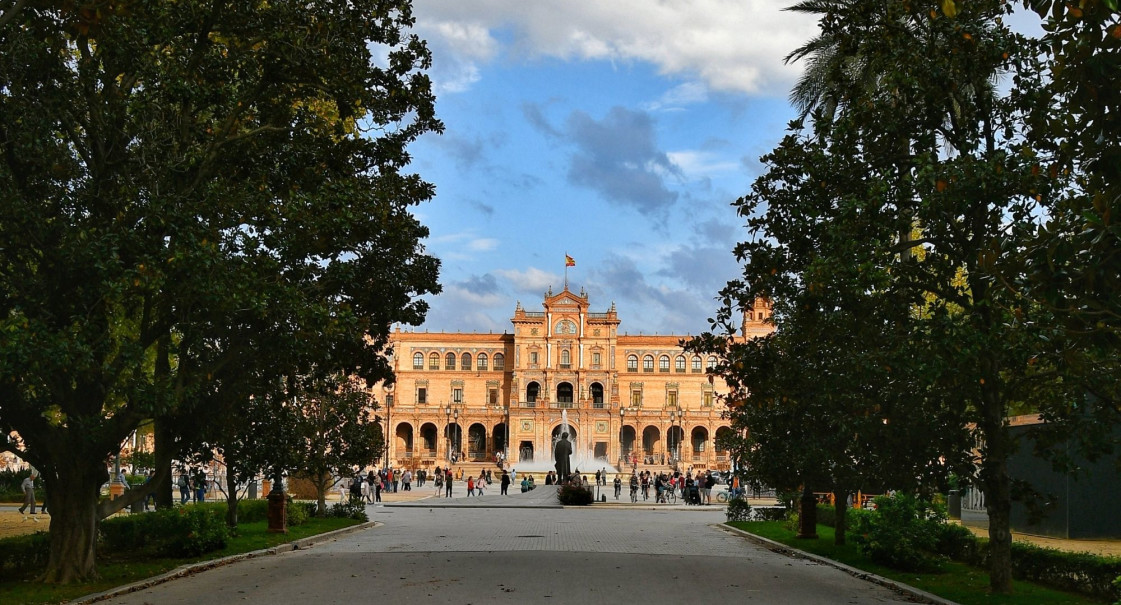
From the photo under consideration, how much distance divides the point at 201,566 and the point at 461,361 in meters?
94.0

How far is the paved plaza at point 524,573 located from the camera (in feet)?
47.8

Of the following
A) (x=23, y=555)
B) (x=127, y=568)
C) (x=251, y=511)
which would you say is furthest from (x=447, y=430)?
(x=23, y=555)

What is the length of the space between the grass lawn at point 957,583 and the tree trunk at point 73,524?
12.1 meters

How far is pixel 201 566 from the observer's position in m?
18.2

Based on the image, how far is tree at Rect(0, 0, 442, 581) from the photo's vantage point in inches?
555

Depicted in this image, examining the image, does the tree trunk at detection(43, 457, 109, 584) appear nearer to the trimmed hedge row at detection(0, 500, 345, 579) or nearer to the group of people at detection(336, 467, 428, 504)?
the trimmed hedge row at detection(0, 500, 345, 579)

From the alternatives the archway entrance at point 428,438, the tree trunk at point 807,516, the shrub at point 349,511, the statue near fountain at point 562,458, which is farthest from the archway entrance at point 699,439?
the tree trunk at point 807,516

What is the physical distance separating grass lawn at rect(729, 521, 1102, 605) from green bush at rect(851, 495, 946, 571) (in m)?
0.24

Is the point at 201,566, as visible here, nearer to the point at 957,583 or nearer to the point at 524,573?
the point at 524,573

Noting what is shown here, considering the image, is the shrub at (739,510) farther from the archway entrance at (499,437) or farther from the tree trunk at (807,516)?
the archway entrance at (499,437)

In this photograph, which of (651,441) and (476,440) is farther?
(651,441)

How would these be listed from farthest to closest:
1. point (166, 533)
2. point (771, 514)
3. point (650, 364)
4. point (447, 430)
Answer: point (650, 364), point (447, 430), point (771, 514), point (166, 533)

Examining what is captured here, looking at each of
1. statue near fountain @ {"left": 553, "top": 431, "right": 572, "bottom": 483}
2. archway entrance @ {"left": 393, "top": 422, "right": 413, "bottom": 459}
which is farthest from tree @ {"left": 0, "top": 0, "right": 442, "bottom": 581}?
archway entrance @ {"left": 393, "top": 422, "right": 413, "bottom": 459}

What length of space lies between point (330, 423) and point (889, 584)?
16.7 meters
